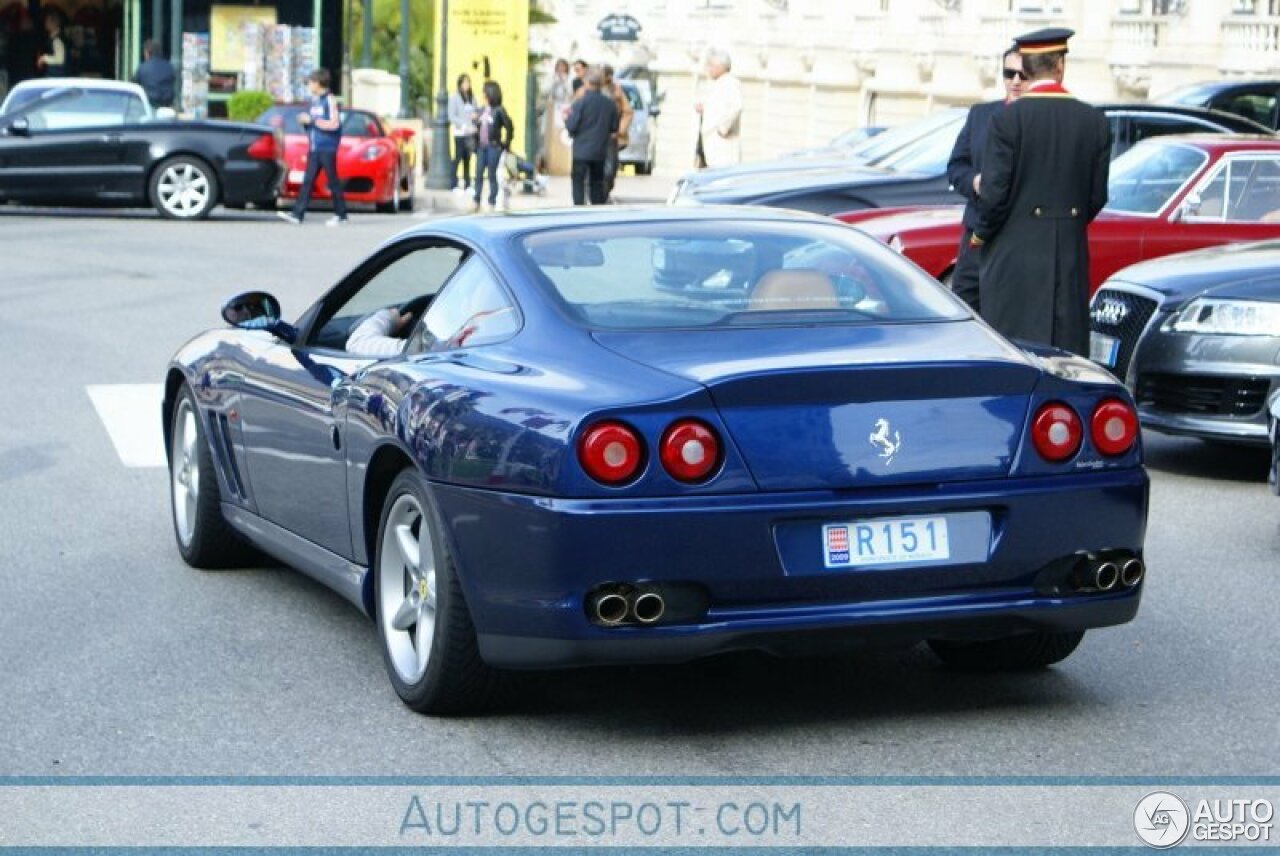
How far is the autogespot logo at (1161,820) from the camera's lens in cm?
527

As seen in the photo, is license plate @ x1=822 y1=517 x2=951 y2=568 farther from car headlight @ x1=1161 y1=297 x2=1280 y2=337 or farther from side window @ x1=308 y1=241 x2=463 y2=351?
car headlight @ x1=1161 y1=297 x2=1280 y2=337

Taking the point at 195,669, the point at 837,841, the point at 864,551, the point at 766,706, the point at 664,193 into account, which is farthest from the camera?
the point at 664,193

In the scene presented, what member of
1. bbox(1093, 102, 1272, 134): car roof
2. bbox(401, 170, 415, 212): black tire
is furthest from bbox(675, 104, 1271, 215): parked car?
bbox(401, 170, 415, 212): black tire

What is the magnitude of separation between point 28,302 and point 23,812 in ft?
42.9

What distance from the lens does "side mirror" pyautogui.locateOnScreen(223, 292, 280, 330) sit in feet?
25.9

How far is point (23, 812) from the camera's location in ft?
18.0

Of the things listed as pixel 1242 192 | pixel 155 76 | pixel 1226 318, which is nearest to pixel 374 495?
pixel 1226 318

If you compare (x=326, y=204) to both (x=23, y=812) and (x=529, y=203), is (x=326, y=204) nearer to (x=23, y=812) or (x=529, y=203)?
(x=529, y=203)

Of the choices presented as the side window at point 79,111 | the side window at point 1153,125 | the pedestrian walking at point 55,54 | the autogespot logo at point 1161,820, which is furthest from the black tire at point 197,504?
the pedestrian walking at point 55,54

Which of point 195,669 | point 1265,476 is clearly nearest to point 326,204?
point 1265,476

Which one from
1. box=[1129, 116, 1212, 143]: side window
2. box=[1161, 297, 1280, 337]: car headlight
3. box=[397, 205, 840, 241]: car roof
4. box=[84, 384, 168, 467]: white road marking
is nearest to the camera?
box=[397, 205, 840, 241]: car roof

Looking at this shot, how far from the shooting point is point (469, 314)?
6777 mm

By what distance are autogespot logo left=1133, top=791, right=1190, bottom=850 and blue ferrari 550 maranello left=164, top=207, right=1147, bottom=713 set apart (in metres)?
0.69

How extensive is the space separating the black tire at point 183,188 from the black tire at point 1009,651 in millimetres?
21323
